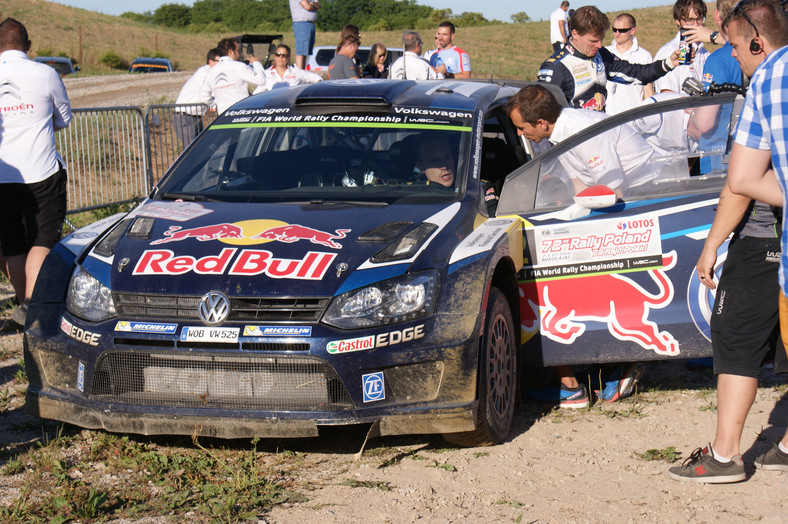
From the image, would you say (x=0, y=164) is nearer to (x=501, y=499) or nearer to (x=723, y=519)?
(x=501, y=499)

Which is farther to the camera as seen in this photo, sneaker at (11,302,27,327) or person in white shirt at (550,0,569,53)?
person in white shirt at (550,0,569,53)

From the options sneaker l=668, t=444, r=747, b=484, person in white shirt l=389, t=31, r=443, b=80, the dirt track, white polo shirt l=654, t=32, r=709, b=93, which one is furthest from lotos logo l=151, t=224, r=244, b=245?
the dirt track

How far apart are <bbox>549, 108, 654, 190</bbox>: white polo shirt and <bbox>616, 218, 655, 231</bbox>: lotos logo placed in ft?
1.02

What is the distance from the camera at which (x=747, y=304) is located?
3797mm

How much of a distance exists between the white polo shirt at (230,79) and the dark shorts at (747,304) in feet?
26.6

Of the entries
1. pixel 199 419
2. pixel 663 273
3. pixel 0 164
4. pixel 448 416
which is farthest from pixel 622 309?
pixel 0 164

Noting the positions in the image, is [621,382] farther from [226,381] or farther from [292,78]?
[292,78]

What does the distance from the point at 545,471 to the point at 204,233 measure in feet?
6.42

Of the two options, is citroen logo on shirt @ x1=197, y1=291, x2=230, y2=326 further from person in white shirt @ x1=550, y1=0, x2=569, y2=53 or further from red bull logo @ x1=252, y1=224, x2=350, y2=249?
person in white shirt @ x1=550, y1=0, x2=569, y2=53

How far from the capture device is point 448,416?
3.94m

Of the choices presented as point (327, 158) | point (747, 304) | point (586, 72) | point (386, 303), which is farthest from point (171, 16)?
point (747, 304)

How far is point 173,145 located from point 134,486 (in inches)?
347

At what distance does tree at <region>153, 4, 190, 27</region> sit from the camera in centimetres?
9562

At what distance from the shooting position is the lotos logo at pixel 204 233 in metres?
4.24
